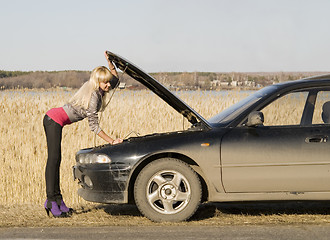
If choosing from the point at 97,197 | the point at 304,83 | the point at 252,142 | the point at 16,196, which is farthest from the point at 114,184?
the point at 16,196

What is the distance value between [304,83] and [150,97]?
8.54m

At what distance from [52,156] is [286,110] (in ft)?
9.14

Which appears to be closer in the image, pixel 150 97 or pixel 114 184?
pixel 114 184

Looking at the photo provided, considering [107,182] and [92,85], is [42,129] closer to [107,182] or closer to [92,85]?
[92,85]

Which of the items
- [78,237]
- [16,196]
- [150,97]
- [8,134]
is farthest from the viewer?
[150,97]

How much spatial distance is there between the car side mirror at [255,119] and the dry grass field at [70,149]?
107 cm

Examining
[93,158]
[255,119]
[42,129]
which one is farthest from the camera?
[42,129]

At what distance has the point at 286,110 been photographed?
20.0 feet

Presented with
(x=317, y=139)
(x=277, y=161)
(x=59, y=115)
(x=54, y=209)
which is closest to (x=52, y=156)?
(x=59, y=115)

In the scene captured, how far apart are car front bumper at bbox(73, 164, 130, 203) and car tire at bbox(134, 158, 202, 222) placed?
164mm

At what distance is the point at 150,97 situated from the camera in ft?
47.5

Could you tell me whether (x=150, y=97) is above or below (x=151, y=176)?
above

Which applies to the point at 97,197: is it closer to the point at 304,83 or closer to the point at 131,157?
the point at 131,157

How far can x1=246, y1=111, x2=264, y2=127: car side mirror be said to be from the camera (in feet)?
18.7
